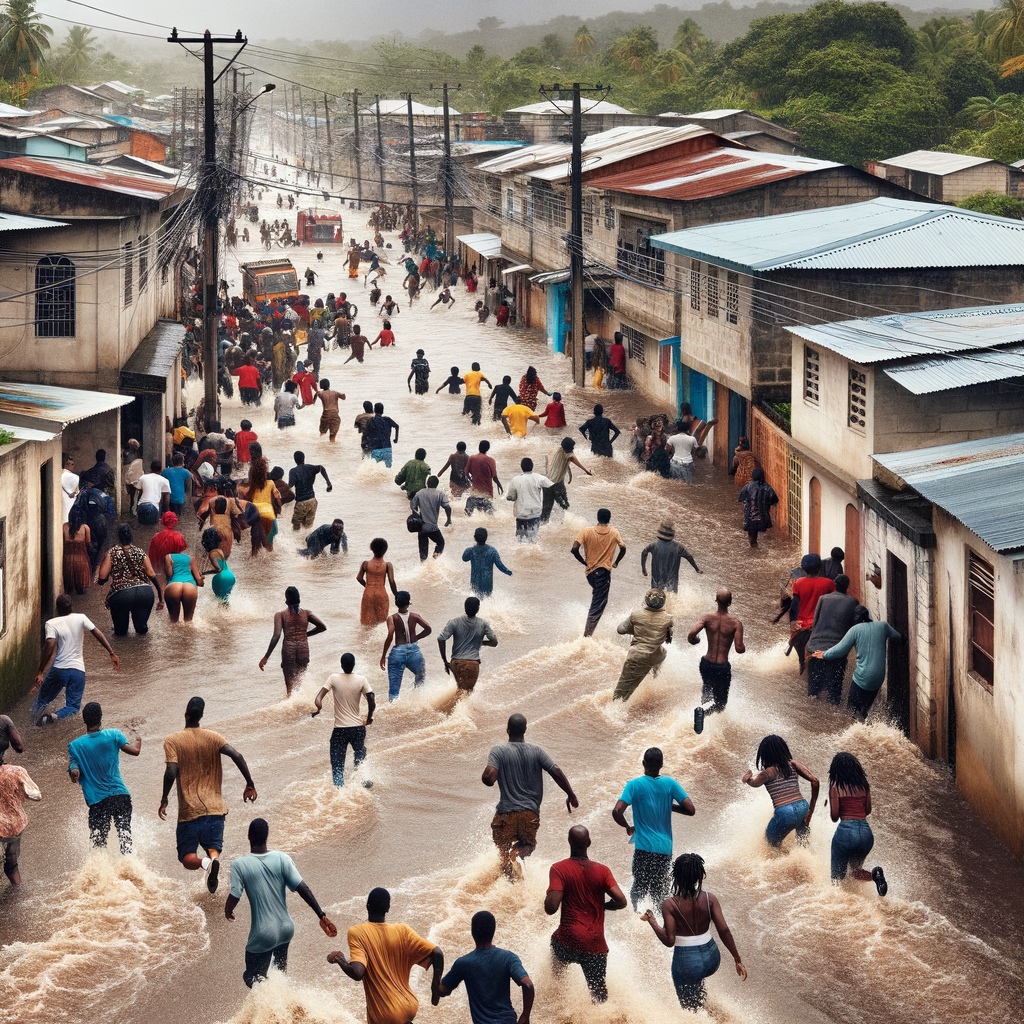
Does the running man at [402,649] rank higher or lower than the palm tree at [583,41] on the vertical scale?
lower

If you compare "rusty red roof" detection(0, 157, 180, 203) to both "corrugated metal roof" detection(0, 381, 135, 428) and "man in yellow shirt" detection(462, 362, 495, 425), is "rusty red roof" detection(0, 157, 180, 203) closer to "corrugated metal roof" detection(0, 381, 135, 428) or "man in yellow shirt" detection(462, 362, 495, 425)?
"corrugated metal roof" detection(0, 381, 135, 428)

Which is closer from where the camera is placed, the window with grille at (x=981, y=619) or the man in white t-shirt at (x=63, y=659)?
the window with grille at (x=981, y=619)

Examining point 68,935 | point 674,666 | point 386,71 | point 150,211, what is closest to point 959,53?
point 150,211

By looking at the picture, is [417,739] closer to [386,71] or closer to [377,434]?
[377,434]

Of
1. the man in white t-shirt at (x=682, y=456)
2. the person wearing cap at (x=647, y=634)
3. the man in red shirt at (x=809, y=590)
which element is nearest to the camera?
the person wearing cap at (x=647, y=634)

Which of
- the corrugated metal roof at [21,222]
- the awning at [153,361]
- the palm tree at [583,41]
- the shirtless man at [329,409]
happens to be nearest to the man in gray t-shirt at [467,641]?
the awning at [153,361]

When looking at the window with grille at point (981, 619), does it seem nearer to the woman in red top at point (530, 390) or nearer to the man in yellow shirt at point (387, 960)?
the man in yellow shirt at point (387, 960)
